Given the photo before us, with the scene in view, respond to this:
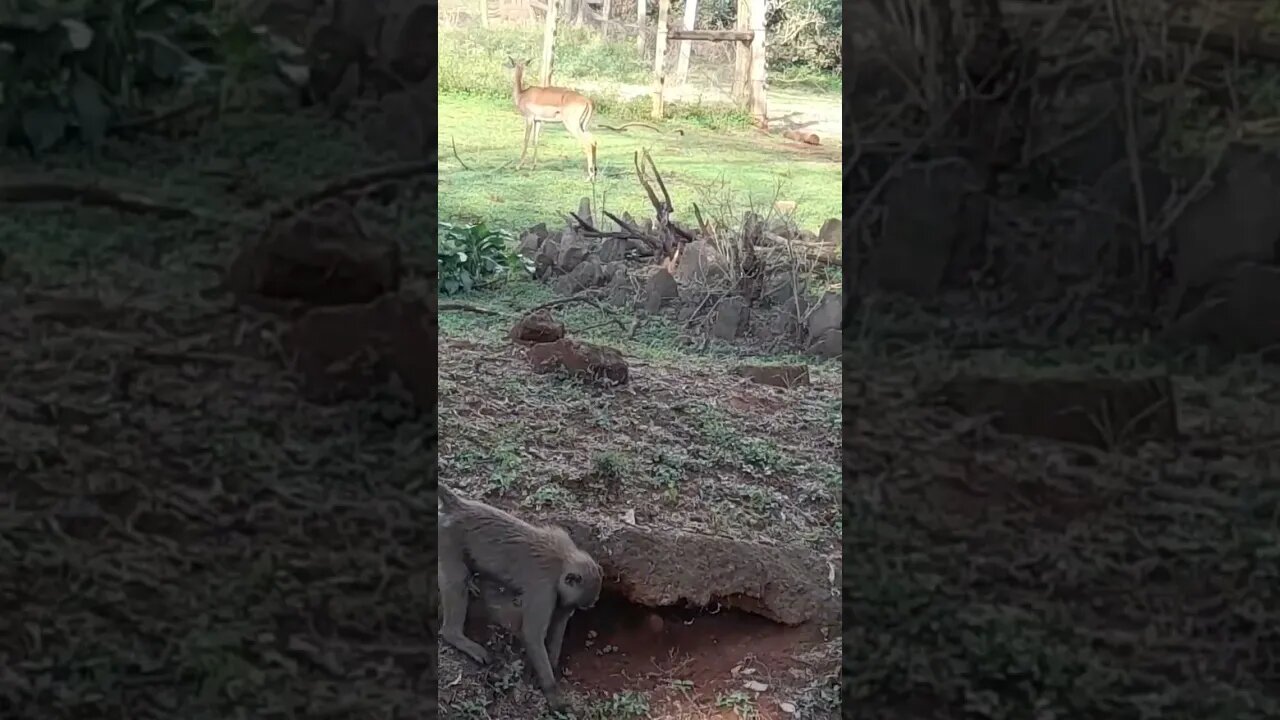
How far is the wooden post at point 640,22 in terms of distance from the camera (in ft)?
5.46

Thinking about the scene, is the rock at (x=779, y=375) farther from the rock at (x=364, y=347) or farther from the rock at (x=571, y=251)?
the rock at (x=364, y=347)

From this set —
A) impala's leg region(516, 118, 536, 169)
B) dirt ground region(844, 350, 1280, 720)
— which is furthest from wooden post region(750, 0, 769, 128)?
dirt ground region(844, 350, 1280, 720)

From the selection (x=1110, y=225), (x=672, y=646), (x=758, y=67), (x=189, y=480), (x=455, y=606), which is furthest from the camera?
(x=758, y=67)

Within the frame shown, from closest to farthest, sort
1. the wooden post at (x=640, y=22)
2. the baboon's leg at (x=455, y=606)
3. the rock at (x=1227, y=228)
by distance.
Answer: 1. the rock at (x=1227, y=228)
2. the baboon's leg at (x=455, y=606)
3. the wooden post at (x=640, y=22)

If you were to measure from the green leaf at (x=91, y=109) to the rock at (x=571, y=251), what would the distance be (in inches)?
31.4

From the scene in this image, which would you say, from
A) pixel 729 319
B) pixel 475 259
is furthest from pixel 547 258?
pixel 729 319

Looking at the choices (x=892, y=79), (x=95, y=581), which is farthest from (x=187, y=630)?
(x=892, y=79)

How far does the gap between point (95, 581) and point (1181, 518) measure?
1.01 metres

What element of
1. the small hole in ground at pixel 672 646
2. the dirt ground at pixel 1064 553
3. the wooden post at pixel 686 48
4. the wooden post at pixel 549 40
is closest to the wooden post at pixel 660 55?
the wooden post at pixel 686 48

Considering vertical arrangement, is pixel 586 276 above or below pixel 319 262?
below

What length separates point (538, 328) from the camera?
67.4 inches

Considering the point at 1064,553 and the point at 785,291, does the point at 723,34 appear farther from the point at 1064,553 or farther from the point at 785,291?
the point at 1064,553

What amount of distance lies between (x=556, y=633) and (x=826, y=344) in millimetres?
538

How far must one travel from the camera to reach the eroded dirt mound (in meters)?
1.49
